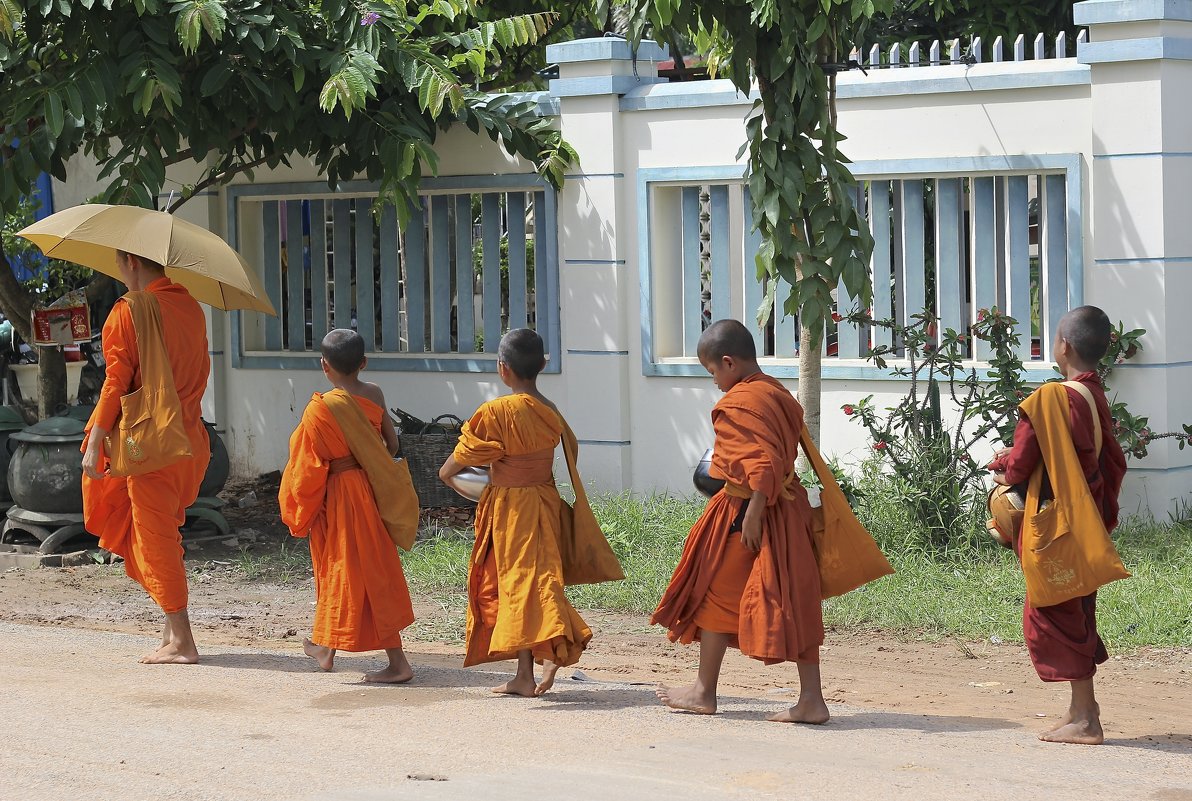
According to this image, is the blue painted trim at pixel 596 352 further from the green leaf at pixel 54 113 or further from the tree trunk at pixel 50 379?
the green leaf at pixel 54 113

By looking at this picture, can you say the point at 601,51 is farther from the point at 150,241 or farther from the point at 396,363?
the point at 150,241

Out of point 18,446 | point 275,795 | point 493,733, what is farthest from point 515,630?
point 18,446

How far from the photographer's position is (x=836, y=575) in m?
5.54

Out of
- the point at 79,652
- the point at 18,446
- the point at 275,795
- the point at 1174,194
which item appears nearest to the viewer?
the point at 275,795

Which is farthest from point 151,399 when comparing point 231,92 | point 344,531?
point 231,92

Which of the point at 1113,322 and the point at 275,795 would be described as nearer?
the point at 275,795

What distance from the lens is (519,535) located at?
5848 mm

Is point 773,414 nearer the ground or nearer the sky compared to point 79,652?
nearer the sky

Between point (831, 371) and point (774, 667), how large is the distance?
3055 mm

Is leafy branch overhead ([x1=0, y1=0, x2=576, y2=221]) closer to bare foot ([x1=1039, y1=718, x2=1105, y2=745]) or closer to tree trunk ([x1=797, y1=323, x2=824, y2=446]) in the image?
tree trunk ([x1=797, y1=323, x2=824, y2=446])

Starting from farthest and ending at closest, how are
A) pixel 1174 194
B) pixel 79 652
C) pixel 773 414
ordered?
pixel 1174 194 → pixel 79 652 → pixel 773 414

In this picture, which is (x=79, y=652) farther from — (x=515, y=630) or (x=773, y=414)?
(x=773, y=414)

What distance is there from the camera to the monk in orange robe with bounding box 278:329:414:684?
6.17m

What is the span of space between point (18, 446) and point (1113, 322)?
258 inches
